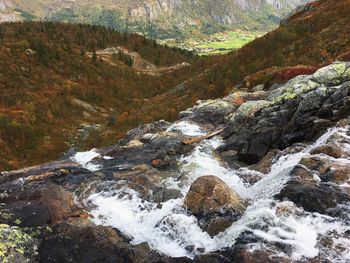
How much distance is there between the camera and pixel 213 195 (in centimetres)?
1522

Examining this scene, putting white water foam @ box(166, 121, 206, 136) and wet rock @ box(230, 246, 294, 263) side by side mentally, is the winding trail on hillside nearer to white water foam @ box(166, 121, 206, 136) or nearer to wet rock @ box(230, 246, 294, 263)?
white water foam @ box(166, 121, 206, 136)

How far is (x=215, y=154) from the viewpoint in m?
22.8

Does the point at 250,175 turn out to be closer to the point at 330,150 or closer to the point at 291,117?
the point at 330,150

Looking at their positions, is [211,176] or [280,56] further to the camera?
[280,56]

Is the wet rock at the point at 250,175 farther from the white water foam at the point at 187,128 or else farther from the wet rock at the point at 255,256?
the white water foam at the point at 187,128

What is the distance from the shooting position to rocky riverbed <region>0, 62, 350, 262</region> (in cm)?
1261

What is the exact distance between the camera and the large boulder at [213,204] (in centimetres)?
1422

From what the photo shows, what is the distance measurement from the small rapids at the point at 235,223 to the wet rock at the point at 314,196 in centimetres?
32

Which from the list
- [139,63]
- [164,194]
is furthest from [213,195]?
[139,63]

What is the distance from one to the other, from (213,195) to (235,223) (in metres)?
1.79

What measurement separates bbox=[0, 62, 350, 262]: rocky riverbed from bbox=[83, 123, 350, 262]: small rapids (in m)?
0.04

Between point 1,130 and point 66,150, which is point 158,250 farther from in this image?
point 1,130

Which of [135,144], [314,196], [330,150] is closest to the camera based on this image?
[314,196]

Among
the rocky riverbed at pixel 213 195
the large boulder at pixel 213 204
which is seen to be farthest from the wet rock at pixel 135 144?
the large boulder at pixel 213 204
